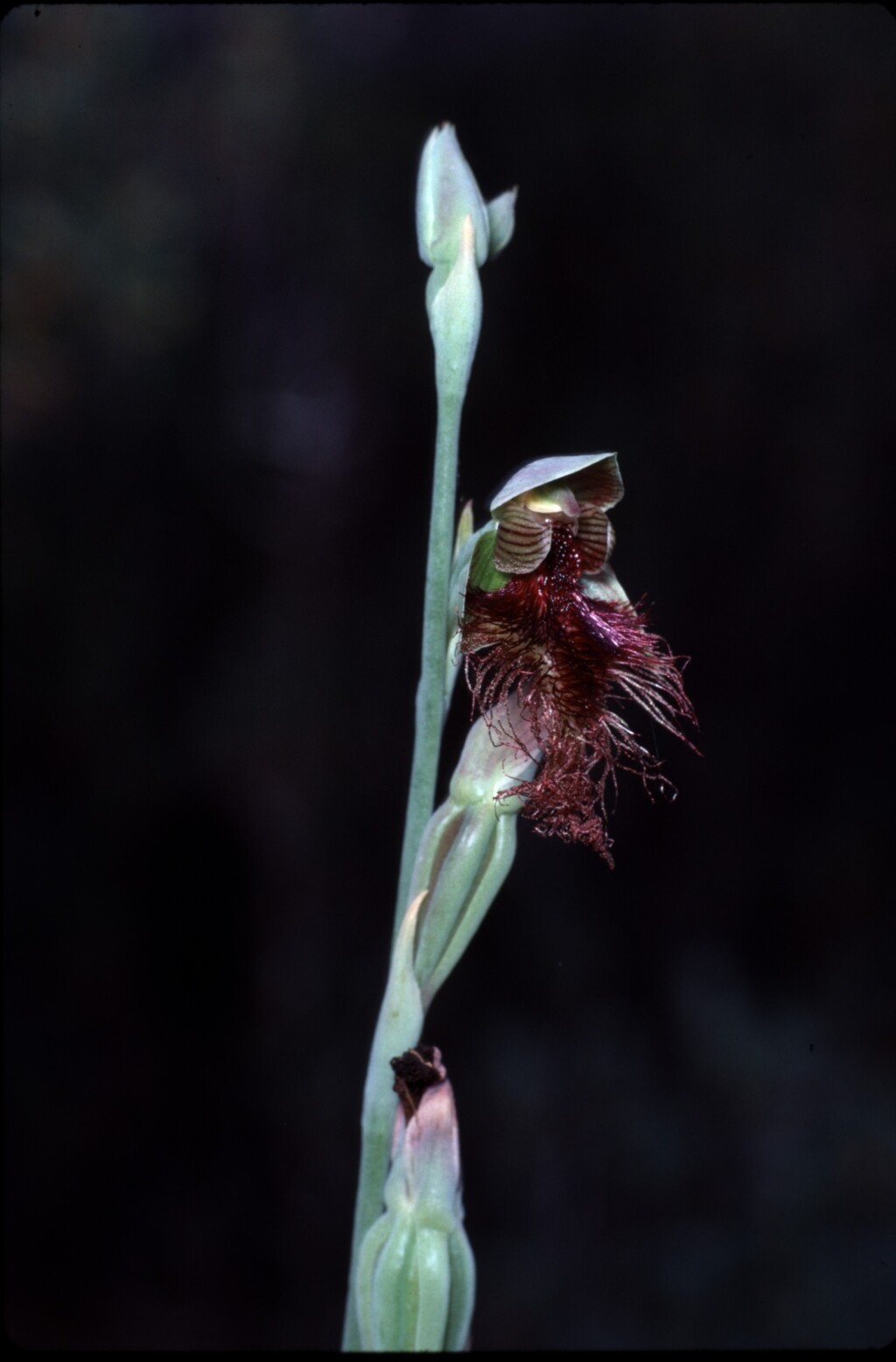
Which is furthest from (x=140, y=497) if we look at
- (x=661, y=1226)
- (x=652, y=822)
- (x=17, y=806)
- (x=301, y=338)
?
(x=661, y=1226)

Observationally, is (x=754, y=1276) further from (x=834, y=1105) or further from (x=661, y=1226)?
(x=834, y=1105)

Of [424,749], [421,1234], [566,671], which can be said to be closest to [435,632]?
[424,749]

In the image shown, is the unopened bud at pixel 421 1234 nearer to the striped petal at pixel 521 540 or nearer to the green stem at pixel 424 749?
the green stem at pixel 424 749

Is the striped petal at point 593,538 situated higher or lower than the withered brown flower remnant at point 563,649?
higher

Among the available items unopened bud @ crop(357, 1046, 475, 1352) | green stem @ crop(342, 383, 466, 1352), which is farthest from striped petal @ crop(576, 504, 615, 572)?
unopened bud @ crop(357, 1046, 475, 1352)

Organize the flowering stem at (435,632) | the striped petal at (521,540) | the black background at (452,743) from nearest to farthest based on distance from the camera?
the flowering stem at (435,632)
the striped petal at (521,540)
the black background at (452,743)

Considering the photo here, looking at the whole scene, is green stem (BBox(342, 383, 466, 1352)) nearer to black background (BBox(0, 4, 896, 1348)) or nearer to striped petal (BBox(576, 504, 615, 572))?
striped petal (BBox(576, 504, 615, 572))

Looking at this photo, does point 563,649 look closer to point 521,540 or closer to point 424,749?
point 521,540

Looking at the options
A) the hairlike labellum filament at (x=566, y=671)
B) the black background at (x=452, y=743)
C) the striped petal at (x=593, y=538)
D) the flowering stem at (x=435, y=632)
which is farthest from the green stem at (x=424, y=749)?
the black background at (x=452, y=743)
